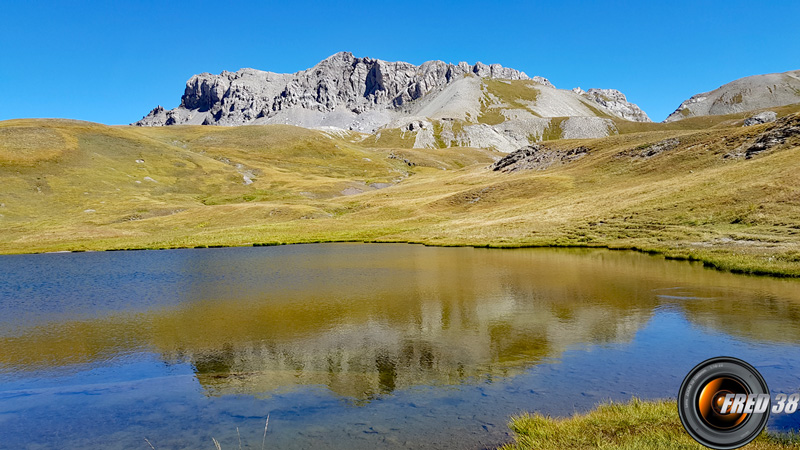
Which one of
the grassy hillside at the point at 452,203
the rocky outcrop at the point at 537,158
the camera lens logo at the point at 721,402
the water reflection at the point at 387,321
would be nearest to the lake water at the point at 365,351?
the water reflection at the point at 387,321

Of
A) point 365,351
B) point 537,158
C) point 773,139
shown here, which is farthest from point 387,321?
point 537,158

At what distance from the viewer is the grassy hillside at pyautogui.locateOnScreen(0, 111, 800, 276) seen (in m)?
44.4

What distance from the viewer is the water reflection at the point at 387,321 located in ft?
49.3

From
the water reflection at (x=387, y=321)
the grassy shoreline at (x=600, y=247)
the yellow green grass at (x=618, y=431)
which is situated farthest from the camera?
the grassy shoreline at (x=600, y=247)

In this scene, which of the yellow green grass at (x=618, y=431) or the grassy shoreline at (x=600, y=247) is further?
the grassy shoreline at (x=600, y=247)

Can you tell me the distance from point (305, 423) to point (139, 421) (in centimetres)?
465

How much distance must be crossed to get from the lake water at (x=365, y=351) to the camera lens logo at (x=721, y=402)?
449cm

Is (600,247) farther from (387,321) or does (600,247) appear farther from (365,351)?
(365,351)

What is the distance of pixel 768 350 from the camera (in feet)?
48.8

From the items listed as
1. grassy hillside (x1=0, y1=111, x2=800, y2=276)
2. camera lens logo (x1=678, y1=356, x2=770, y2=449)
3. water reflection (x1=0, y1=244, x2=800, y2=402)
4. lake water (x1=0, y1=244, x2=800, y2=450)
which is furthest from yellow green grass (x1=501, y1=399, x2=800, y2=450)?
grassy hillside (x1=0, y1=111, x2=800, y2=276)

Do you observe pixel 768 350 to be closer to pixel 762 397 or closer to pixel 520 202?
pixel 762 397

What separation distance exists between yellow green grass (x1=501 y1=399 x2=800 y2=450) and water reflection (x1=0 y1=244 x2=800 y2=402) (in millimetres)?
3780

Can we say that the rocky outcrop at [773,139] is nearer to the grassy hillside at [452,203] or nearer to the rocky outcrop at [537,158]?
the grassy hillside at [452,203]

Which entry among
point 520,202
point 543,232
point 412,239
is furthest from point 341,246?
point 520,202
